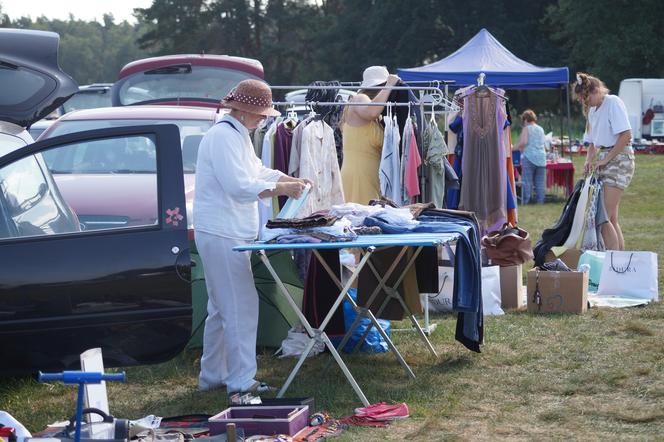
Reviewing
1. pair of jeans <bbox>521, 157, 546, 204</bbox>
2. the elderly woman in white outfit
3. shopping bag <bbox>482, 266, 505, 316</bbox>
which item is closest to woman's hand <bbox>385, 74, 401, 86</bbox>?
shopping bag <bbox>482, 266, 505, 316</bbox>

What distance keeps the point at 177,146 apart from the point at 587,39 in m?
44.1

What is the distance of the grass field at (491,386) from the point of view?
16.8ft

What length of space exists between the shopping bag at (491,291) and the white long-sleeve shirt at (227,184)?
2.92 meters

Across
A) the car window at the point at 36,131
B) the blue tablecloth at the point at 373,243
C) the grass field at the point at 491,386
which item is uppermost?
the car window at the point at 36,131

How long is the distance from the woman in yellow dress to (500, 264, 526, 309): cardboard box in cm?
128

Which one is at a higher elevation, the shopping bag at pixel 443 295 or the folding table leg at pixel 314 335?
the folding table leg at pixel 314 335

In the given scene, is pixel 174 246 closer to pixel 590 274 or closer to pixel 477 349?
pixel 477 349

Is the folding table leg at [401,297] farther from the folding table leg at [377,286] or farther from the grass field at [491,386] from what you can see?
the grass field at [491,386]

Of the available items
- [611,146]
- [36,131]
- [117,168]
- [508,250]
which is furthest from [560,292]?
[36,131]

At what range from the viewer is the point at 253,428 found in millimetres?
4961

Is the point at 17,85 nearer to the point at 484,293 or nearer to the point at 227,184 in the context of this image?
the point at 227,184

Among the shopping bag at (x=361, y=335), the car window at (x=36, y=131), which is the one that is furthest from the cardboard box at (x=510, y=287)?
the car window at (x=36, y=131)

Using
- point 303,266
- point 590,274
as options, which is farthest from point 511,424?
point 590,274

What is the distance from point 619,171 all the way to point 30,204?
5813 millimetres
